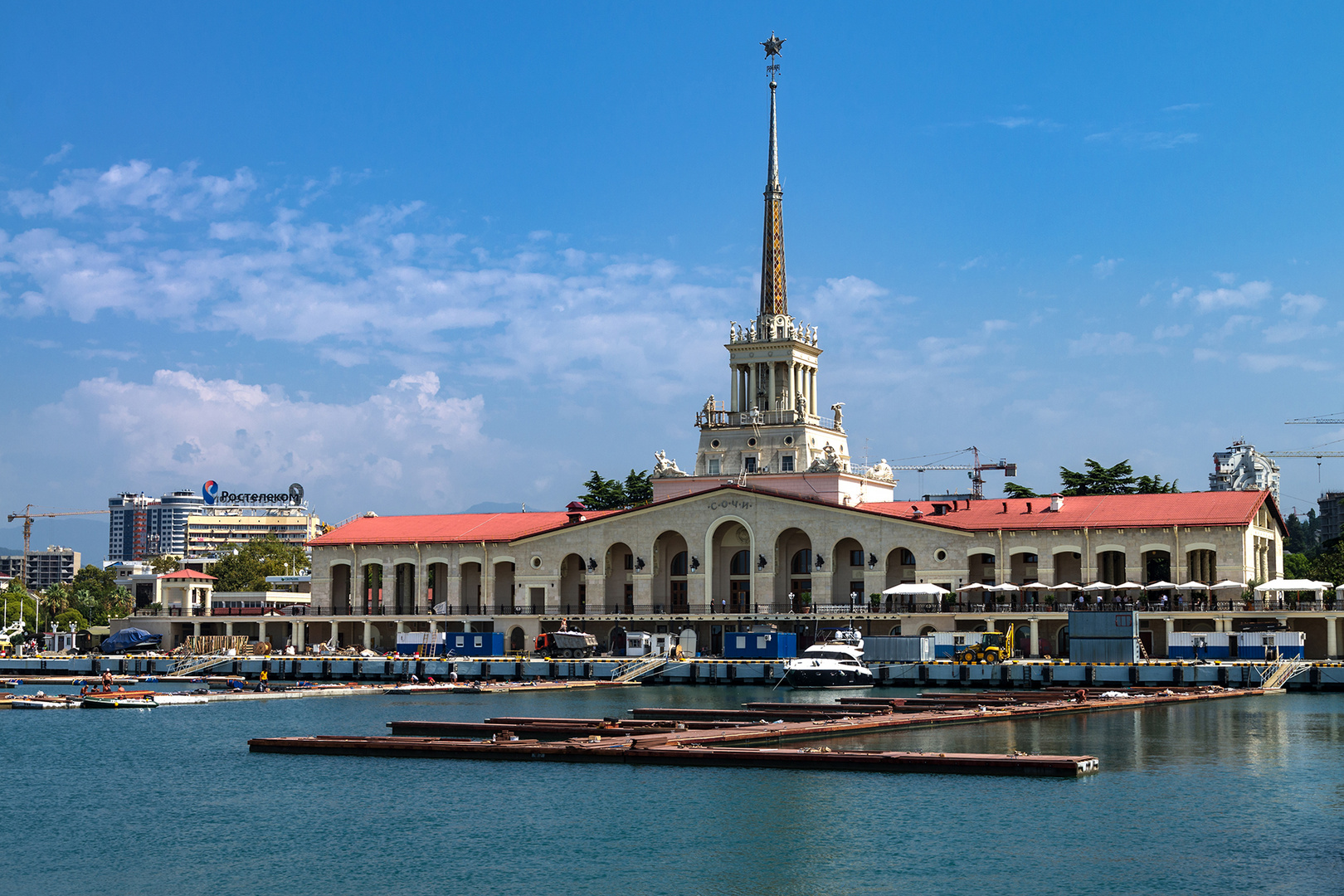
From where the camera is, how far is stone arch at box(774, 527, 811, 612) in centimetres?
9544

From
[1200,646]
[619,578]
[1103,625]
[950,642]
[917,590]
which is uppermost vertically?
[619,578]

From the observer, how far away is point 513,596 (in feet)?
337

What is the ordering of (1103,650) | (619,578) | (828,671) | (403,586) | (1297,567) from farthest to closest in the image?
1. (1297,567)
2. (403,586)
3. (619,578)
4. (1103,650)
5. (828,671)

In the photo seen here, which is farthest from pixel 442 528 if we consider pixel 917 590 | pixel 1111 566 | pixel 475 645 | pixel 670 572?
pixel 1111 566

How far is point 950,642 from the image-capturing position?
82562 millimetres

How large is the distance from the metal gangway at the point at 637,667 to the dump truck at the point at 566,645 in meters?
5.33

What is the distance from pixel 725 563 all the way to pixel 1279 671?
35.4m

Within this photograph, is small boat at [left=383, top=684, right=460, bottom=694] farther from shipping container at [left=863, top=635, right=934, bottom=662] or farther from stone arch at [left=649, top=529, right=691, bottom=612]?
stone arch at [left=649, top=529, right=691, bottom=612]

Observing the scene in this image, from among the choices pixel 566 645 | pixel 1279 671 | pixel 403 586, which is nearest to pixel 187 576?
pixel 403 586

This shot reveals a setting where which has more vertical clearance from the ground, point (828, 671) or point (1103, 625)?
point (1103, 625)

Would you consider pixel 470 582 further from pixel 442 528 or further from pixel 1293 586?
pixel 1293 586

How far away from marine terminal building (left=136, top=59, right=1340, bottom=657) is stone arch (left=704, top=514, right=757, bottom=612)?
13cm

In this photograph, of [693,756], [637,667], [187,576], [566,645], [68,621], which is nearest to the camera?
[693,756]

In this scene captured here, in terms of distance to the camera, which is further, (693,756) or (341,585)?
(341,585)
